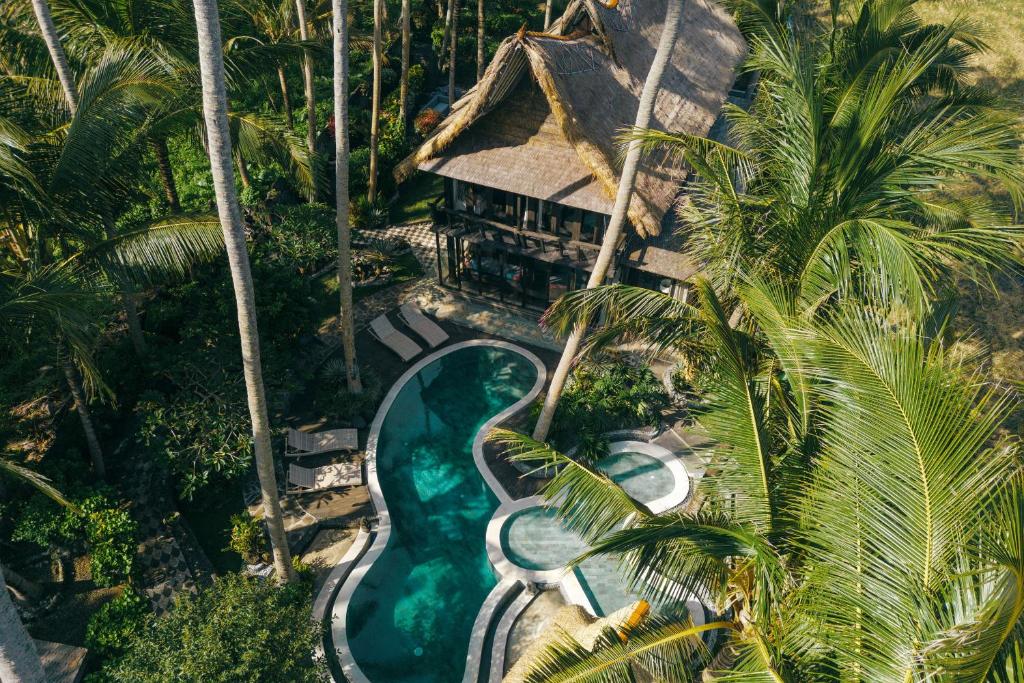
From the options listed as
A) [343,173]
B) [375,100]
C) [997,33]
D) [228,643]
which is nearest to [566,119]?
[343,173]

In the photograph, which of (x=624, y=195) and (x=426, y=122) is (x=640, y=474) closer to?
(x=624, y=195)

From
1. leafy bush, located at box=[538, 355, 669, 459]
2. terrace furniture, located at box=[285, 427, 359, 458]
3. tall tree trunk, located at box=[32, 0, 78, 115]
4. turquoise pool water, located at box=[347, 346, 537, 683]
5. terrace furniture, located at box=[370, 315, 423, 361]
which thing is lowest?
turquoise pool water, located at box=[347, 346, 537, 683]

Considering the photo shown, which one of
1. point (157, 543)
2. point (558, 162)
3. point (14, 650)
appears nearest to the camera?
point (14, 650)

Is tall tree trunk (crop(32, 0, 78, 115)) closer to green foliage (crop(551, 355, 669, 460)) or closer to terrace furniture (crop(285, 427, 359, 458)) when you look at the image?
terrace furniture (crop(285, 427, 359, 458))

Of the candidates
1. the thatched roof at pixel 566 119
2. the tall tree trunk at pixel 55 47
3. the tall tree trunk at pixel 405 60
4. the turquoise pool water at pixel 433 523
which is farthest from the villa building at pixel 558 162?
the tall tree trunk at pixel 55 47

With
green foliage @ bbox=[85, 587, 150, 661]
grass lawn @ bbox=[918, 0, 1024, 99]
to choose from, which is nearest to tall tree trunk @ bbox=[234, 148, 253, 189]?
green foliage @ bbox=[85, 587, 150, 661]

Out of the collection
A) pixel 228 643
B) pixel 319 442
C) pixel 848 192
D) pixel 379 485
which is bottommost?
pixel 379 485

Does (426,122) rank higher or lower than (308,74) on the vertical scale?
lower
